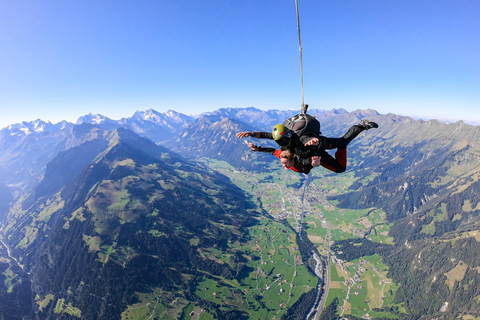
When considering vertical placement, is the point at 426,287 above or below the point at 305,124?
below

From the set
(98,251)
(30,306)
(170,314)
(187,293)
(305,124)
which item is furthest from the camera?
(98,251)

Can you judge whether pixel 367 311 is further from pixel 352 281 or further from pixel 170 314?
pixel 170 314

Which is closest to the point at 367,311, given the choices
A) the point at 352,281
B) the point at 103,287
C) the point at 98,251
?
the point at 352,281

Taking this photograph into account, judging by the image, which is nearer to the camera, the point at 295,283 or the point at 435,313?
the point at 435,313

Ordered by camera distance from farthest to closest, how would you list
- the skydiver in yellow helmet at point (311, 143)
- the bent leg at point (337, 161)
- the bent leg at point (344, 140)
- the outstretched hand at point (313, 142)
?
the bent leg at point (337, 161)
the bent leg at point (344, 140)
the outstretched hand at point (313, 142)
the skydiver in yellow helmet at point (311, 143)

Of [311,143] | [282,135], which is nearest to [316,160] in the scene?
[311,143]

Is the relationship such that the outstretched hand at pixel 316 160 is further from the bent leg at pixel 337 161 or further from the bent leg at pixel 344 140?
the bent leg at pixel 337 161

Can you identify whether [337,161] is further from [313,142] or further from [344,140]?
[313,142]

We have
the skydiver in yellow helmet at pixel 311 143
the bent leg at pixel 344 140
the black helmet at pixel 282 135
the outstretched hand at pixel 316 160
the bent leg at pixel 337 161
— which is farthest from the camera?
the bent leg at pixel 337 161

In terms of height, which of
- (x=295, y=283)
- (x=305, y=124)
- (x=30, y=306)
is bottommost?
(x=30, y=306)

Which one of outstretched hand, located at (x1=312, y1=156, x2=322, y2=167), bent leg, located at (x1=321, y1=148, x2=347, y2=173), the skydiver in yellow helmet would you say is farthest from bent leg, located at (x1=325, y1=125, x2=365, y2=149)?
outstretched hand, located at (x1=312, y1=156, x2=322, y2=167)

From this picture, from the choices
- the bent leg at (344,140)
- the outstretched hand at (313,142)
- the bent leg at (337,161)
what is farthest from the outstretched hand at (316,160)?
the bent leg at (337,161)
